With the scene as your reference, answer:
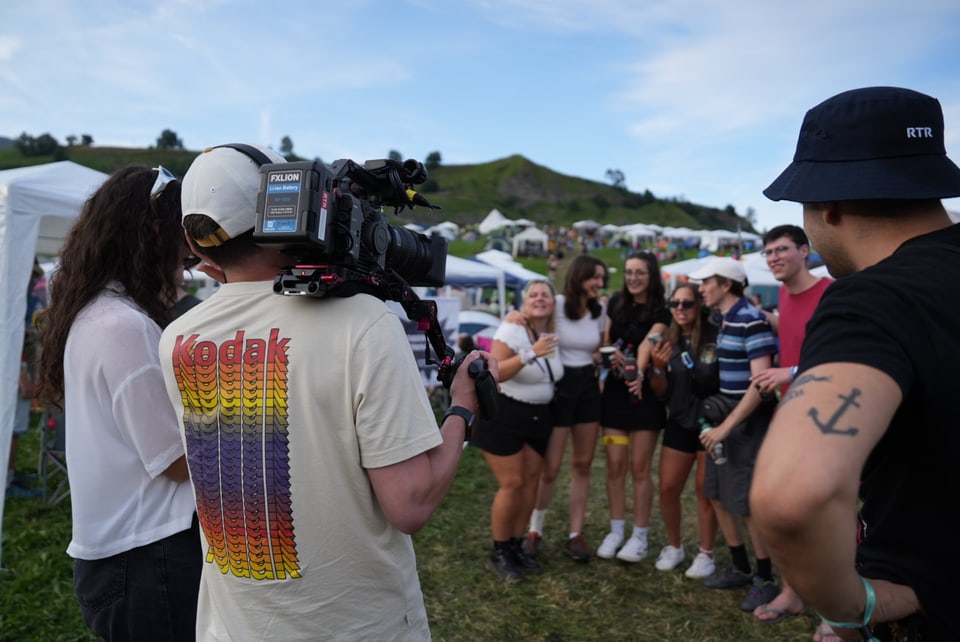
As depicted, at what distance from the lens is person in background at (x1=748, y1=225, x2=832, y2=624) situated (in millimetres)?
3678

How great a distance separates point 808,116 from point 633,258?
11.5 feet

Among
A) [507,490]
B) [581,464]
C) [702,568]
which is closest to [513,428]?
[507,490]

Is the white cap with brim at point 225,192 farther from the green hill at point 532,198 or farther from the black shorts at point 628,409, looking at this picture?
the green hill at point 532,198

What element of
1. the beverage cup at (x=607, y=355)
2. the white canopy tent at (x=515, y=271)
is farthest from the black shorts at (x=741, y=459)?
the white canopy tent at (x=515, y=271)

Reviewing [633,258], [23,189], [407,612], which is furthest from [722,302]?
[23,189]

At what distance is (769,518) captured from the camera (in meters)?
0.92

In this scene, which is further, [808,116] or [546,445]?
[546,445]

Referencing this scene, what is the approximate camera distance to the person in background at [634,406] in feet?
14.8

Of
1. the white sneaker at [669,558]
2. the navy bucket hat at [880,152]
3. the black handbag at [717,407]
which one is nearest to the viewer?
the navy bucket hat at [880,152]

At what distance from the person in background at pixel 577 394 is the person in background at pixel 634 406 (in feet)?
Answer: 0.43

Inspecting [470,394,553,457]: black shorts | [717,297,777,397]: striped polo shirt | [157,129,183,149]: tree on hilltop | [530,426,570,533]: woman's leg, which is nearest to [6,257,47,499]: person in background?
[470,394,553,457]: black shorts

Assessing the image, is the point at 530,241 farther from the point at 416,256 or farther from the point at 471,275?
the point at 416,256

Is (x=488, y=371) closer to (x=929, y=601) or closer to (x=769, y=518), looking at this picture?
(x=769, y=518)

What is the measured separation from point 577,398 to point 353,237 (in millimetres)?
3466
